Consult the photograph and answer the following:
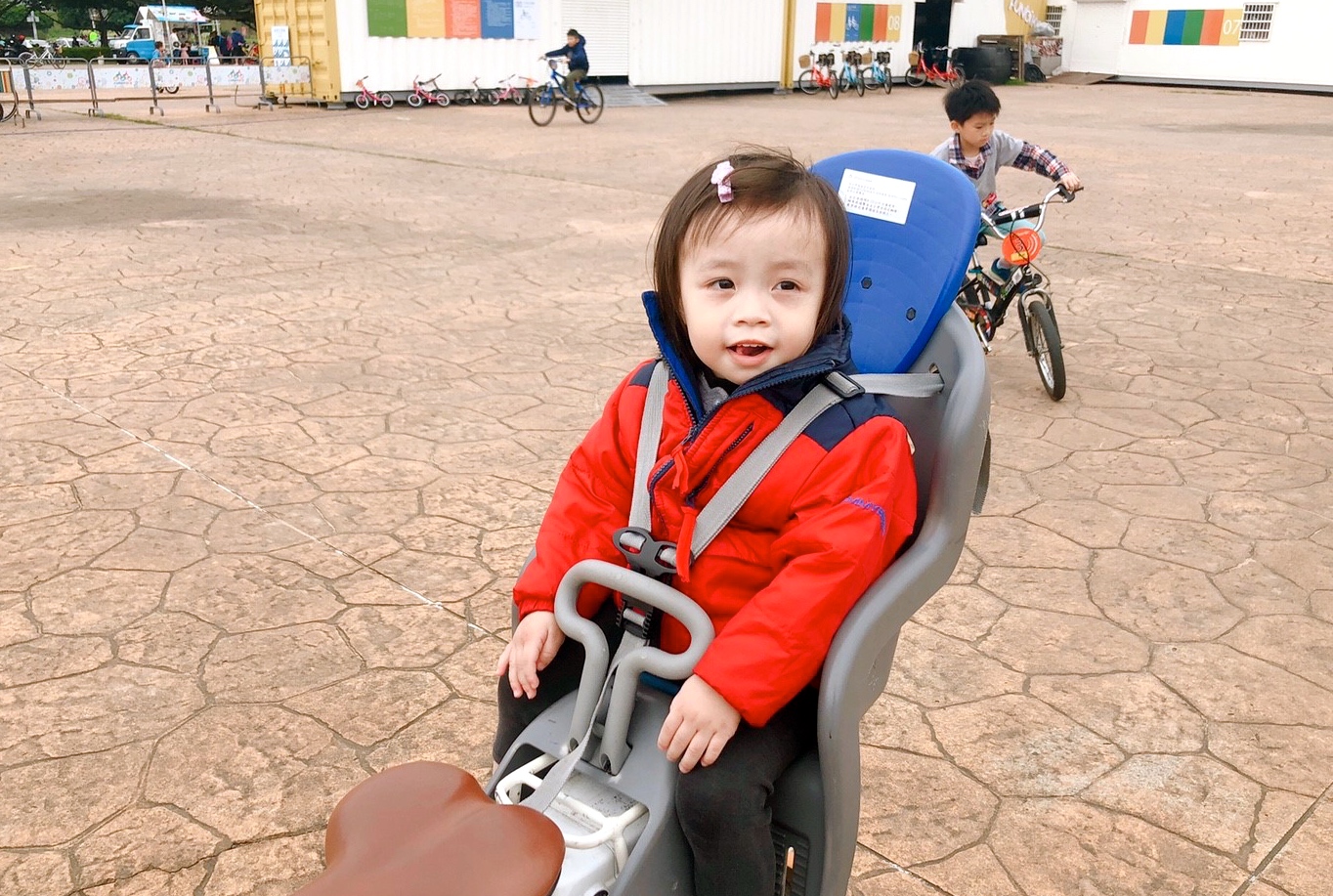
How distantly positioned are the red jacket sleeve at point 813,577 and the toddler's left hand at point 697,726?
0.8 inches

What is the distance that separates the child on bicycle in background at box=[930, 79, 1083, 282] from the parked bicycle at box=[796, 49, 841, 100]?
19.2m

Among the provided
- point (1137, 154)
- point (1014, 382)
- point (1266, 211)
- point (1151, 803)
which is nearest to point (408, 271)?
point (1014, 382)

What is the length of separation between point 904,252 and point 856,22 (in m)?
24.5

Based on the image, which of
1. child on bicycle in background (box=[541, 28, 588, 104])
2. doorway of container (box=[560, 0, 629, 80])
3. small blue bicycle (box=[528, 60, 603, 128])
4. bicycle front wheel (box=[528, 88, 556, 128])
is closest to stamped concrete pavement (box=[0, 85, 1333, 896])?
bicycle front wheel (box=[528, 88, 556, 128])

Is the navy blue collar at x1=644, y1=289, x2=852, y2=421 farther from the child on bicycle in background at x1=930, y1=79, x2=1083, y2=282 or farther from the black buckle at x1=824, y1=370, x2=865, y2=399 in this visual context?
the child on bicycle in background at x1=930, y1=79, x2=1083, y2=282

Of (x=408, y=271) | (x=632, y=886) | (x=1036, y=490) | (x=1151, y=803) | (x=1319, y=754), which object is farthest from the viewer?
(x=408, y=271)

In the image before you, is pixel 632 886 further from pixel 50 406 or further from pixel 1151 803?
pixel 50 406

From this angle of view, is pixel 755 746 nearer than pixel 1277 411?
Yes

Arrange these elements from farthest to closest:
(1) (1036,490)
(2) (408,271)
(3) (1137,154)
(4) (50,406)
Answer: (3) (1137,154), (2) (408,271), (4) (50,406), (1) (1036,490)

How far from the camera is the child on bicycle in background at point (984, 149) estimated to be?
454cm

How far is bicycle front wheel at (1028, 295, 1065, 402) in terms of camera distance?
14.5 ft

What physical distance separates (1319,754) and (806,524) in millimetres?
1593

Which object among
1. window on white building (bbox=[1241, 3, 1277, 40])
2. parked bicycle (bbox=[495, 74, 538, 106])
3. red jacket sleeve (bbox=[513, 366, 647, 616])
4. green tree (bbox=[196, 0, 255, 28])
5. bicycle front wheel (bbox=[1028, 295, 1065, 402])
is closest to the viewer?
red jacket sleeve (bbox=[513, 366, 647, 616])

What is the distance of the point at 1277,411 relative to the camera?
439 centimetres
